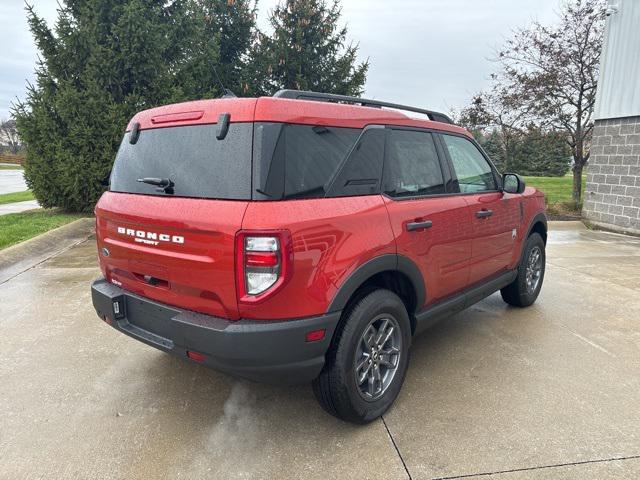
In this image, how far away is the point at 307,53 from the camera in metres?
13.6

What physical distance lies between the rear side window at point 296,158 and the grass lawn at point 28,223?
6.67m

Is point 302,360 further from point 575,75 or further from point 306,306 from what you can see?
point 575,75

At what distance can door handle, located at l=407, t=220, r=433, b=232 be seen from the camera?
9.05ft

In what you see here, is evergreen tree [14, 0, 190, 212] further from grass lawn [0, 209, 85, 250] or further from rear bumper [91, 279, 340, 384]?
rear bumper [91, 279, 340, 384]

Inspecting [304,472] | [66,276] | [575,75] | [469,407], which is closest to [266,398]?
[304,472]

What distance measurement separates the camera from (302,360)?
7.33 ft

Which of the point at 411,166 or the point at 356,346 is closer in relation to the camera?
the point at 356,346

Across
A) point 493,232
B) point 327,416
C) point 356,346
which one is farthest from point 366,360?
point 493,232

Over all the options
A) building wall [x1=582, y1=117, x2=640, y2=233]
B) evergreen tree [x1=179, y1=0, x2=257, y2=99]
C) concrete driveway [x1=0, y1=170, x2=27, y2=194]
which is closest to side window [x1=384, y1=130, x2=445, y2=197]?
building wall [x1=582, y1=117, x2=640, y2=233]

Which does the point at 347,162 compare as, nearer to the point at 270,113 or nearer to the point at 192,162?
the point at 270,113

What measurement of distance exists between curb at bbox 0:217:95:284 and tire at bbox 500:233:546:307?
594 centimetres

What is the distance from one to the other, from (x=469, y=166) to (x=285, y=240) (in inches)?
86.5

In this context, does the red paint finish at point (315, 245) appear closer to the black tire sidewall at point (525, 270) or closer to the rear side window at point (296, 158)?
the rear side window at point (296, 158)

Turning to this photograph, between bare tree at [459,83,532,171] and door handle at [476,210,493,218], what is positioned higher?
bare tree at [459,83,532,171]
